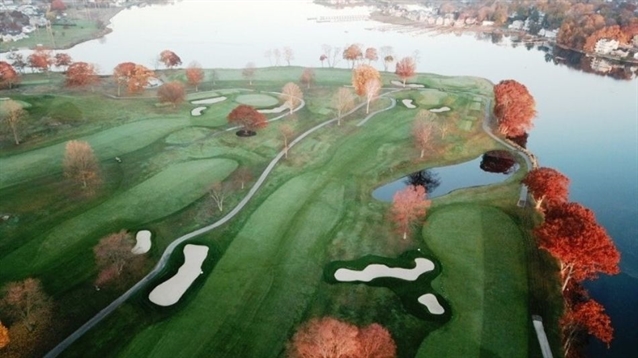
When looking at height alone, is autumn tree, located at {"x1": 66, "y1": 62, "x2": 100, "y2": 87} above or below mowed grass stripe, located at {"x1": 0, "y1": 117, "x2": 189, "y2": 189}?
above

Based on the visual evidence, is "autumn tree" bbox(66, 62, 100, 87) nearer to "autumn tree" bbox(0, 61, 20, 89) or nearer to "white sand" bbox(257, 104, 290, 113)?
"autumn tree" bbox(0, 61, 20, 89)

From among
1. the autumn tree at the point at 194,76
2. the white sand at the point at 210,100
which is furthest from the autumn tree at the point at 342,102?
the autumn tree at the point at 194,76

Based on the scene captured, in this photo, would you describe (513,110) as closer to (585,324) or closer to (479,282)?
(479,282)

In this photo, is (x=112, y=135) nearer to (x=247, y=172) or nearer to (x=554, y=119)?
(x=247, y=172)

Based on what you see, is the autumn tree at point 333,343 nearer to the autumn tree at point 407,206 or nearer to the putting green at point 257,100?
the autumn tree at point 407,206

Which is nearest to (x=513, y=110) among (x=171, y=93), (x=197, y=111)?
(x=197, y=111)

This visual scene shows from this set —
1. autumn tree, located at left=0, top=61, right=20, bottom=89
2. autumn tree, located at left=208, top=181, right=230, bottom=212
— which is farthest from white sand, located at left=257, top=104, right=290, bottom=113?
autumn tree, located at left=0, top=61, right=20, bottom=89
